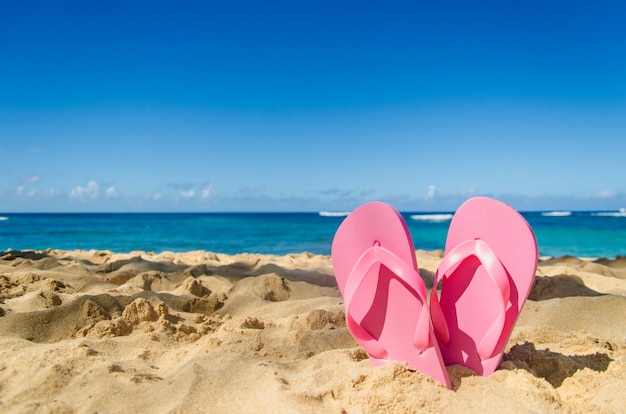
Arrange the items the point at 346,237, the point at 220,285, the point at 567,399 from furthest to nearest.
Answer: the point at 220,285 → the point at 346,237 → the point at 567,399

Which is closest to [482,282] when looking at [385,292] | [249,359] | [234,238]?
[385,292]

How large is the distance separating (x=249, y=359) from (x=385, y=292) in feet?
2.65

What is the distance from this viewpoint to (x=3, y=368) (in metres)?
2.11

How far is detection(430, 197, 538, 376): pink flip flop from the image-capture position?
196cm

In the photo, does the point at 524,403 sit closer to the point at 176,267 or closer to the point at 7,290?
the point at 7,290

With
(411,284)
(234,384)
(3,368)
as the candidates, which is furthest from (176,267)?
(411,284)

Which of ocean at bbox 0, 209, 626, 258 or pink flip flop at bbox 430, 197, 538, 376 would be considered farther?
ocean at bbox 0, 209, 626, 258

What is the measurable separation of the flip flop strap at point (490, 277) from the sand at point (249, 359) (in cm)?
14

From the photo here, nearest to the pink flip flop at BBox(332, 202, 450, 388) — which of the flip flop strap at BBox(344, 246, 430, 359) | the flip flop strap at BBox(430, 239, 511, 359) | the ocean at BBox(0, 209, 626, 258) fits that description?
the flip flop strap at BBox(344, 246, 430, 359)

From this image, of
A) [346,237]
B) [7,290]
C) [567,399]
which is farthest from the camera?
[7,290]

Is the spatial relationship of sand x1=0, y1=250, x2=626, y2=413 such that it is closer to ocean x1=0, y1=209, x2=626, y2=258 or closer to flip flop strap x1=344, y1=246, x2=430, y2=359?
flip flop strap x1=344, y1=246, x2=430, y2=359

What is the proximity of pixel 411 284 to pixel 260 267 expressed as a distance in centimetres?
412

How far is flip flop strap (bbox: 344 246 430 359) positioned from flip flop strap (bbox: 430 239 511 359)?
127 millimetres

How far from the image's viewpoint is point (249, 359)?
230cm
